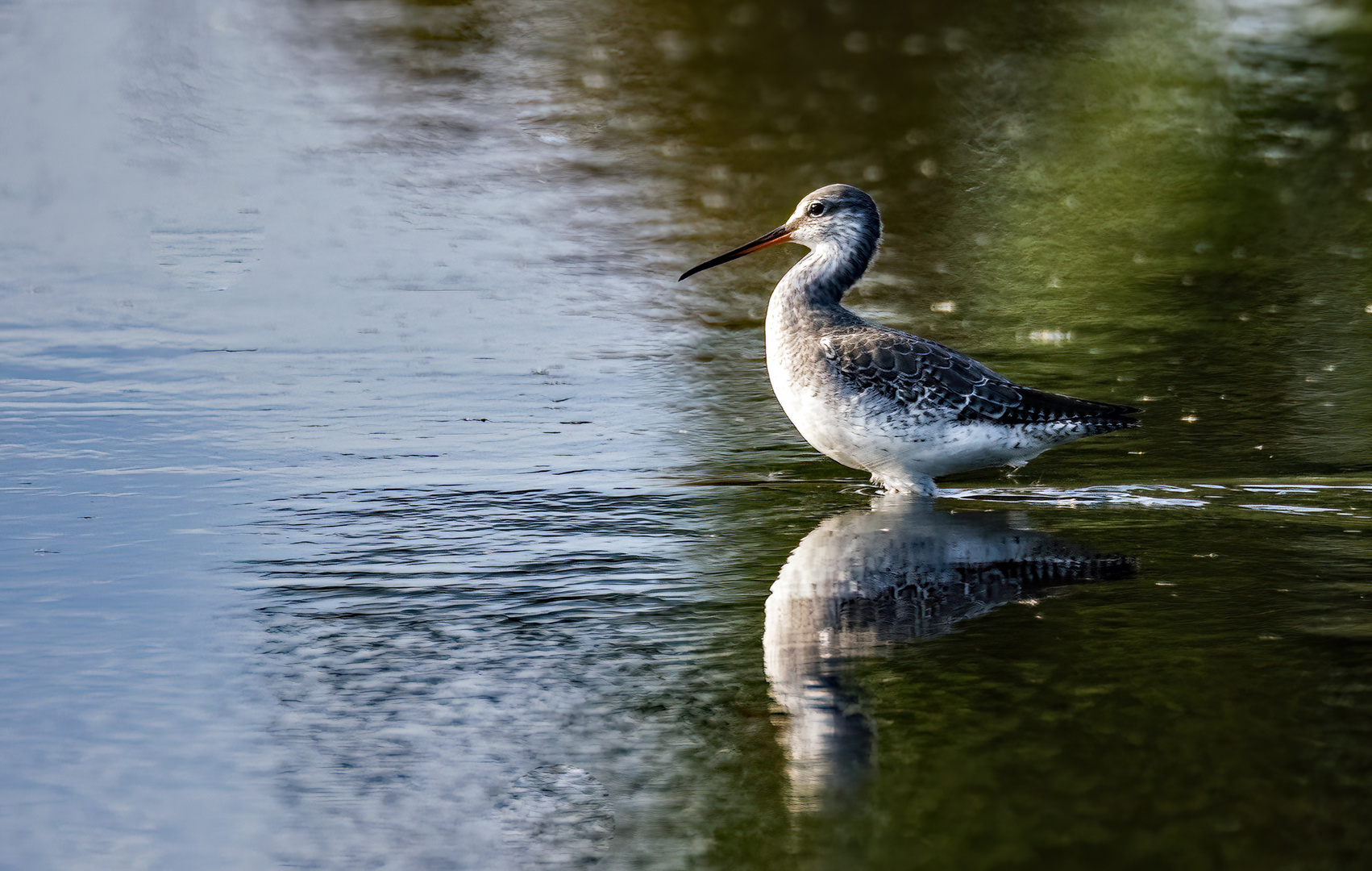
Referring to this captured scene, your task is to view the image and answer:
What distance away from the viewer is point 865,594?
6.39 metres

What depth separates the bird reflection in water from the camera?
5.07 meters

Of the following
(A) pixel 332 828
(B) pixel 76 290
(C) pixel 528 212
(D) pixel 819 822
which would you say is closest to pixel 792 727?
(D) pixel 819 822

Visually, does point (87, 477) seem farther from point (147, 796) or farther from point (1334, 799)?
point (1334, 799)

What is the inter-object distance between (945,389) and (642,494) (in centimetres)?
148

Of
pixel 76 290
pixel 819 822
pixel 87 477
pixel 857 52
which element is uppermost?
pixel 857 52

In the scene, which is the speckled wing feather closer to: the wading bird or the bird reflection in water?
the wading bird

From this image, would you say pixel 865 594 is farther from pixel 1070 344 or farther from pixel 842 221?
pixel 1070 344

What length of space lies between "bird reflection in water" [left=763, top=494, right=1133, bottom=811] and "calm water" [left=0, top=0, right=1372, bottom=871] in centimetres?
2

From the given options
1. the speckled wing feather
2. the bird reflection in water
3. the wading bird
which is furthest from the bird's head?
the bird reflection in water

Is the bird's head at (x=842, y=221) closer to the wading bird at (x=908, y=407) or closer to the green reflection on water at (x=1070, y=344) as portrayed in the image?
the wading bird at (x=908, y=407)

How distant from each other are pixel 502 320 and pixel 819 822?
257 inches

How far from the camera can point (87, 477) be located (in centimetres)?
769

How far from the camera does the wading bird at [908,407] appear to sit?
756 cm

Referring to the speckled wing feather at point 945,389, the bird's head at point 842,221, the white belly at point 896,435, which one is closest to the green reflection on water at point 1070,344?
the white belly at point 896,435
